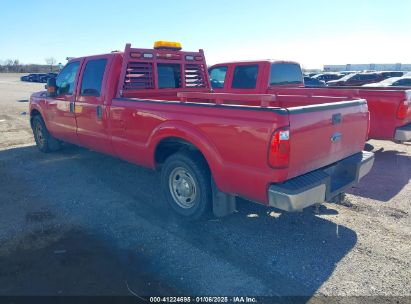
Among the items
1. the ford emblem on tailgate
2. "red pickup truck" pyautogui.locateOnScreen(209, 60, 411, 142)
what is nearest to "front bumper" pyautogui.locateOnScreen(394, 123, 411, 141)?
"red pickup truck" pyautogui.locateOnScreen(209, 60, 411, 142)

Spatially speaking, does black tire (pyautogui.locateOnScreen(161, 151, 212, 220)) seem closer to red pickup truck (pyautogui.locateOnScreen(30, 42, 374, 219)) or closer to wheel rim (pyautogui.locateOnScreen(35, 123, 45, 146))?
red pickup truck (pyautogui.locateOnScreen(30, 42, 374, 219))

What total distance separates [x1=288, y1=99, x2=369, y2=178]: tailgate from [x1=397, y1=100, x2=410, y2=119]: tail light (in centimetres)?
258

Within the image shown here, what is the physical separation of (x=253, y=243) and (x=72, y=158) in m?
4.86

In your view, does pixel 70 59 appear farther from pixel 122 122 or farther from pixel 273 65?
pixel 273 65

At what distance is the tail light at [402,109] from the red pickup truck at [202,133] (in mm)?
2530

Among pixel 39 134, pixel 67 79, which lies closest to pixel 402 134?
pixel 67 79

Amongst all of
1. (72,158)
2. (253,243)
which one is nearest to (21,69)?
(72,158)

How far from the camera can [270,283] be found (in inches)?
113

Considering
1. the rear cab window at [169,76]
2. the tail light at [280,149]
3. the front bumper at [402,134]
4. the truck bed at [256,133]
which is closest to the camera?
the tail light at [280,149]

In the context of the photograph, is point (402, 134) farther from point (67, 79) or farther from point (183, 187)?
point (67, 79)

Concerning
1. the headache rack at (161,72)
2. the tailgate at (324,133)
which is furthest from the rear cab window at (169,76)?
the tailgate at (324,133)

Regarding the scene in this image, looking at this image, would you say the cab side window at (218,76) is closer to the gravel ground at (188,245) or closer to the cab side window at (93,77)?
the cab side window at (93,77)

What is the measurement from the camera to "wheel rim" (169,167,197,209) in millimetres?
3963

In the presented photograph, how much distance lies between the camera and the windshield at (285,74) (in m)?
7.24
